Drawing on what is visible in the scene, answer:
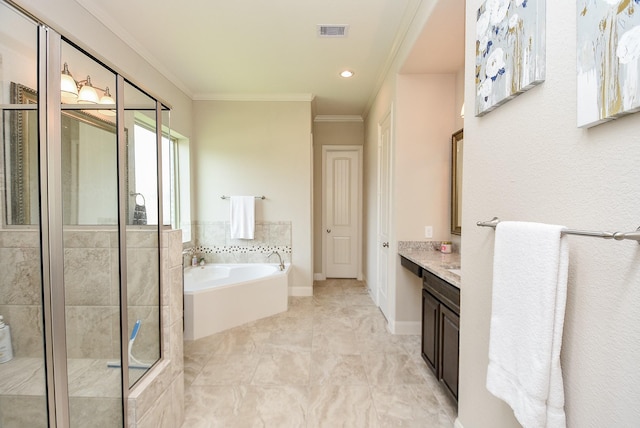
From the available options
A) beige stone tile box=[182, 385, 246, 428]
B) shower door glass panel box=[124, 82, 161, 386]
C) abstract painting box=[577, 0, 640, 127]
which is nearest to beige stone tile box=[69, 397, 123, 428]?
shower door glass panel box=[124, 82, 161, 386]

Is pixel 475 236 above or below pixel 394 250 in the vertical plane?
above

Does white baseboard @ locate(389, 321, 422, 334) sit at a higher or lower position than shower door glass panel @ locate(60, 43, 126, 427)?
lower

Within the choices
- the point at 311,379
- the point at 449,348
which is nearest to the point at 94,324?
the point at 311,379

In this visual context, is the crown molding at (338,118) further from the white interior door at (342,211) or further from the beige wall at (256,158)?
the beige wall at (256,158)

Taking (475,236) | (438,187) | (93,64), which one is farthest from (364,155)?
(93,64)

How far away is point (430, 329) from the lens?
6.60ft

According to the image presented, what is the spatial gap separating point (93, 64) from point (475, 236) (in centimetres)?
194

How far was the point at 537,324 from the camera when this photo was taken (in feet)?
2.65

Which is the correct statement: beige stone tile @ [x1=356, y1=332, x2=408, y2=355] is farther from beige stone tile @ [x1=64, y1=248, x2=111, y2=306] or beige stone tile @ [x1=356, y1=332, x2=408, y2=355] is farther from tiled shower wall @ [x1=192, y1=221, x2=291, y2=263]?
beige stone tile @ [x1=64, y1=248, x2=111, y2=306]

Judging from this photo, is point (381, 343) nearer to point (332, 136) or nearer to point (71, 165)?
point (71, 165)

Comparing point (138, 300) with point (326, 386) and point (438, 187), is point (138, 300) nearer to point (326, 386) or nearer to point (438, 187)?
point (326, 386)

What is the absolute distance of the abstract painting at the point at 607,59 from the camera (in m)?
0.61

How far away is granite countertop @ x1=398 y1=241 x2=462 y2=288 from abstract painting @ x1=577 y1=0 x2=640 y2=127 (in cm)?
103

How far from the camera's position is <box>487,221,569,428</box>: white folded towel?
2.54ft
